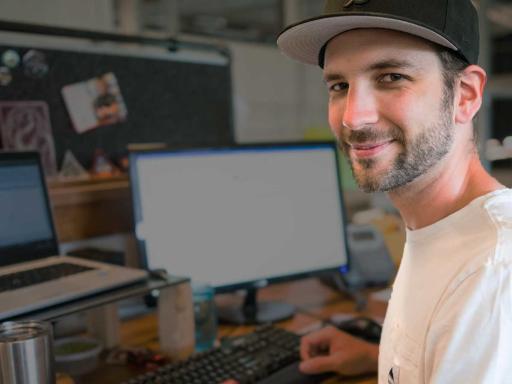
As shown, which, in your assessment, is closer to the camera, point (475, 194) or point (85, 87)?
point (475, 194)

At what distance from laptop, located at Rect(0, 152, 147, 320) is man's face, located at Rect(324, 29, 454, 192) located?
514 millimetres

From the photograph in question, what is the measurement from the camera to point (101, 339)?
4.12ft

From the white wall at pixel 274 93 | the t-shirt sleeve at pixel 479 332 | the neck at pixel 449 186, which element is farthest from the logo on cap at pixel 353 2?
the white wall at pixel 274 93

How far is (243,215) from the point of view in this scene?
1.40m

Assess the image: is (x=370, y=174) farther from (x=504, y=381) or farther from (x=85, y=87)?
(x=85, y=87)

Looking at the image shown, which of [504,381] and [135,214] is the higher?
[135,214]

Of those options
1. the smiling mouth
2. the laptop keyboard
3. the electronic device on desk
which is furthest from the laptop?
the electronic device on desk

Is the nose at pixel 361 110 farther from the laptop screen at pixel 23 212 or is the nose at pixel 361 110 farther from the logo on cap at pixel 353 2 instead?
the laptop screen at pixel 23 212

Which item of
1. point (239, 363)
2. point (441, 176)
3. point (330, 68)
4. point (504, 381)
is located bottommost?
point (239, 363)

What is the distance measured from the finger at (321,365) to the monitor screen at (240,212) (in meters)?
0.35

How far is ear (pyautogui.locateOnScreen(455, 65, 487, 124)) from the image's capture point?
825mm

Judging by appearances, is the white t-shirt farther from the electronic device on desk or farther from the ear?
the electronic device on desk

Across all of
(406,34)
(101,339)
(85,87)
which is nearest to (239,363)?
(101,339)

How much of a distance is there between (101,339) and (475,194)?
863 mm
